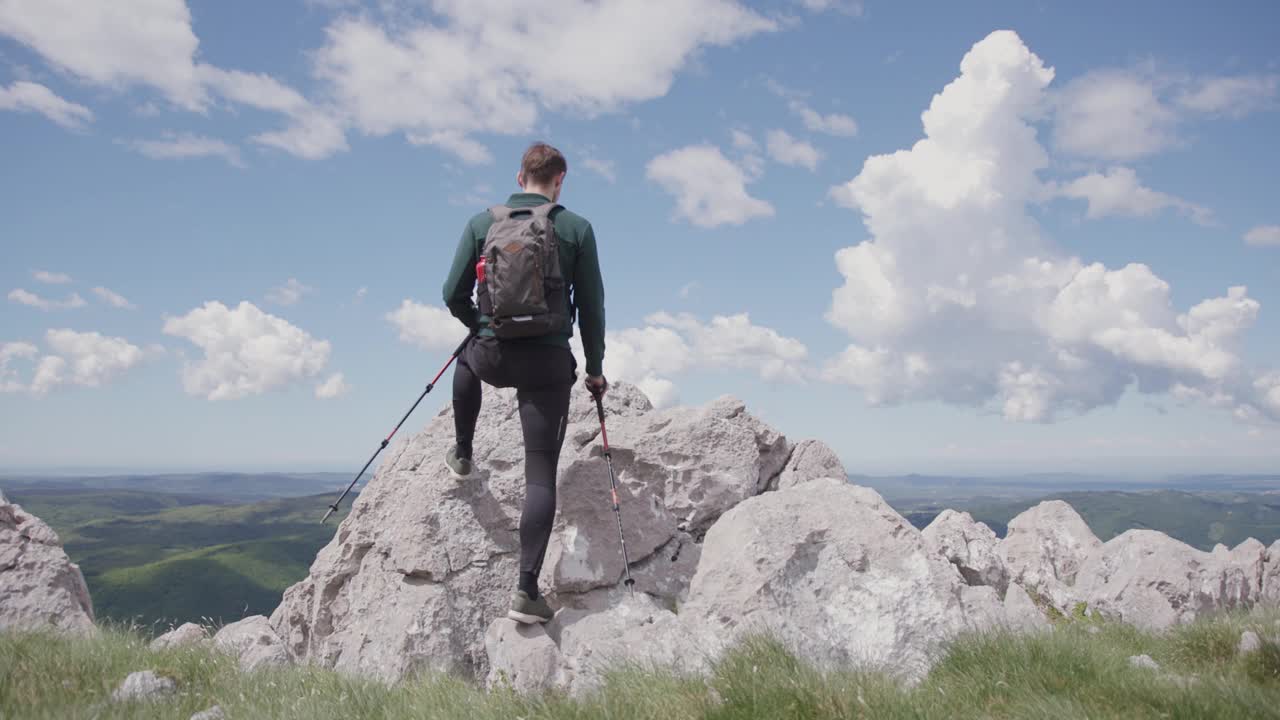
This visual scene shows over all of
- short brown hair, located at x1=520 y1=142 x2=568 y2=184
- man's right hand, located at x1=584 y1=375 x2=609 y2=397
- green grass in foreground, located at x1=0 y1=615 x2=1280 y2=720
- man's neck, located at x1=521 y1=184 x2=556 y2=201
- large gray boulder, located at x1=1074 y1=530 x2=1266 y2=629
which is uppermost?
short brown hair, located at x1=520 y1=142 x2=568 y2=184

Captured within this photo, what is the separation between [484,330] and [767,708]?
14.6ft

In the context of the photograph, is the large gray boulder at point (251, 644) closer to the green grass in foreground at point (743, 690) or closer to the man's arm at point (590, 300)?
the green grass in foreground at point (743, 690)

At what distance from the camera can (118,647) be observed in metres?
6.98

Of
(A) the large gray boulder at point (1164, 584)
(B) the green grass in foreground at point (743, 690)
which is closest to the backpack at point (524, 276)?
(B) the green grass in foreground at point (743, 690)

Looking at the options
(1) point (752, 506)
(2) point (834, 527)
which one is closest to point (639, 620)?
(1) point (752, 506)

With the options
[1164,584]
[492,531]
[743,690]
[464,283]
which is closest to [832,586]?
[743,690]

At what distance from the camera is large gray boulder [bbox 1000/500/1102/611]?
15.0 m

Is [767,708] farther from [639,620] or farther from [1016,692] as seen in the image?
[639,620]

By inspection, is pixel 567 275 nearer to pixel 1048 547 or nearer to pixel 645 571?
pixel 645 571

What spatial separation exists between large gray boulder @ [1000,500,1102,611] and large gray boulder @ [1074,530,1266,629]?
1.20 meters

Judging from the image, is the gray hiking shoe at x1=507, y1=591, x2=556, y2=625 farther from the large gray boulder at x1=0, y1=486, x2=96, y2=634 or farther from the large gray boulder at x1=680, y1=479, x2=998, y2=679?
the large gray boulder at x1=0, y1=486, x2=96, y2=634

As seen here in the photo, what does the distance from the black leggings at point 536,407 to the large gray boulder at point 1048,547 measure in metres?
11.2

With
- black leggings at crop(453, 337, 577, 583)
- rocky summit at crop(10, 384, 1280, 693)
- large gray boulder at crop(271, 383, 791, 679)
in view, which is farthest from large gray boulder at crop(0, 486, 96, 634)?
black leggings at crop(453, 337, 577, 583)

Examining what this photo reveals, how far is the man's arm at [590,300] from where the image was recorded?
7430mm
